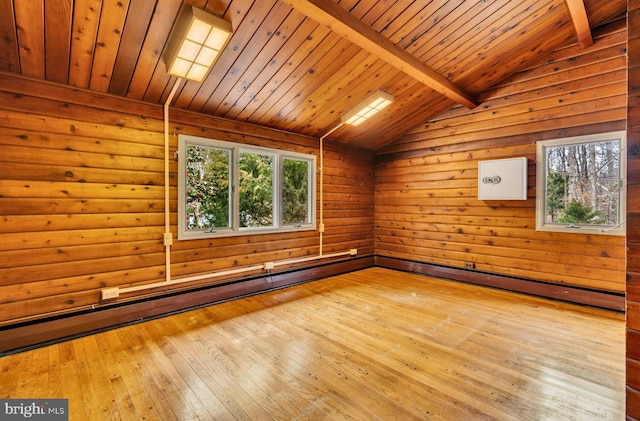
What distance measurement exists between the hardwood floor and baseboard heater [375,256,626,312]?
221 millimetres

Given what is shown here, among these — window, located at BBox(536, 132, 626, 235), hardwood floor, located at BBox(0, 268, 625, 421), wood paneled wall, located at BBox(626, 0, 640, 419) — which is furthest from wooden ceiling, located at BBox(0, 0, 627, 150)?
hardwood floor, located at BBox(0, 268, 625, 421)

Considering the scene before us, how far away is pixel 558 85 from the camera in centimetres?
357

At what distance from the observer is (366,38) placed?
8.52 ft

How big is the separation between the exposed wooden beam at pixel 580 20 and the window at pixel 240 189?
3306 millimetres

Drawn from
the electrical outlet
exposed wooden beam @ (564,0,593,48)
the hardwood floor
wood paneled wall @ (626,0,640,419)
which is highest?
exposed wooden beam @ (564,0,593,48)

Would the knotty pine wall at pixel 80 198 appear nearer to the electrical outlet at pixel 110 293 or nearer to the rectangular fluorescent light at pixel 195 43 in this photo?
the electrical outlet at pixel 110 293

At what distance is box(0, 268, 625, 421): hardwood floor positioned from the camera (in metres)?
1.68

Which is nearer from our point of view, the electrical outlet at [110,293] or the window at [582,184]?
the electrical outlet at [110,293]

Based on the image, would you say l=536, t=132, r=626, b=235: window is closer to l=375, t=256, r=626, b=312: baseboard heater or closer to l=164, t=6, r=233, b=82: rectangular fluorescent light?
l=375, t=256, r=626, b=312: baseboard heater

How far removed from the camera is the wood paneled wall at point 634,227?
3.85 ft

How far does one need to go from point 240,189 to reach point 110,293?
177cm

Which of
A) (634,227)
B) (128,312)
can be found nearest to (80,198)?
(128,312)

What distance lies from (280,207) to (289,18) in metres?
2.40

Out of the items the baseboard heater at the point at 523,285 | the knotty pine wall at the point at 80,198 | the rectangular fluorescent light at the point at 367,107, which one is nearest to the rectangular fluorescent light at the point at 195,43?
the knotty pine wall at the point at 80,198
